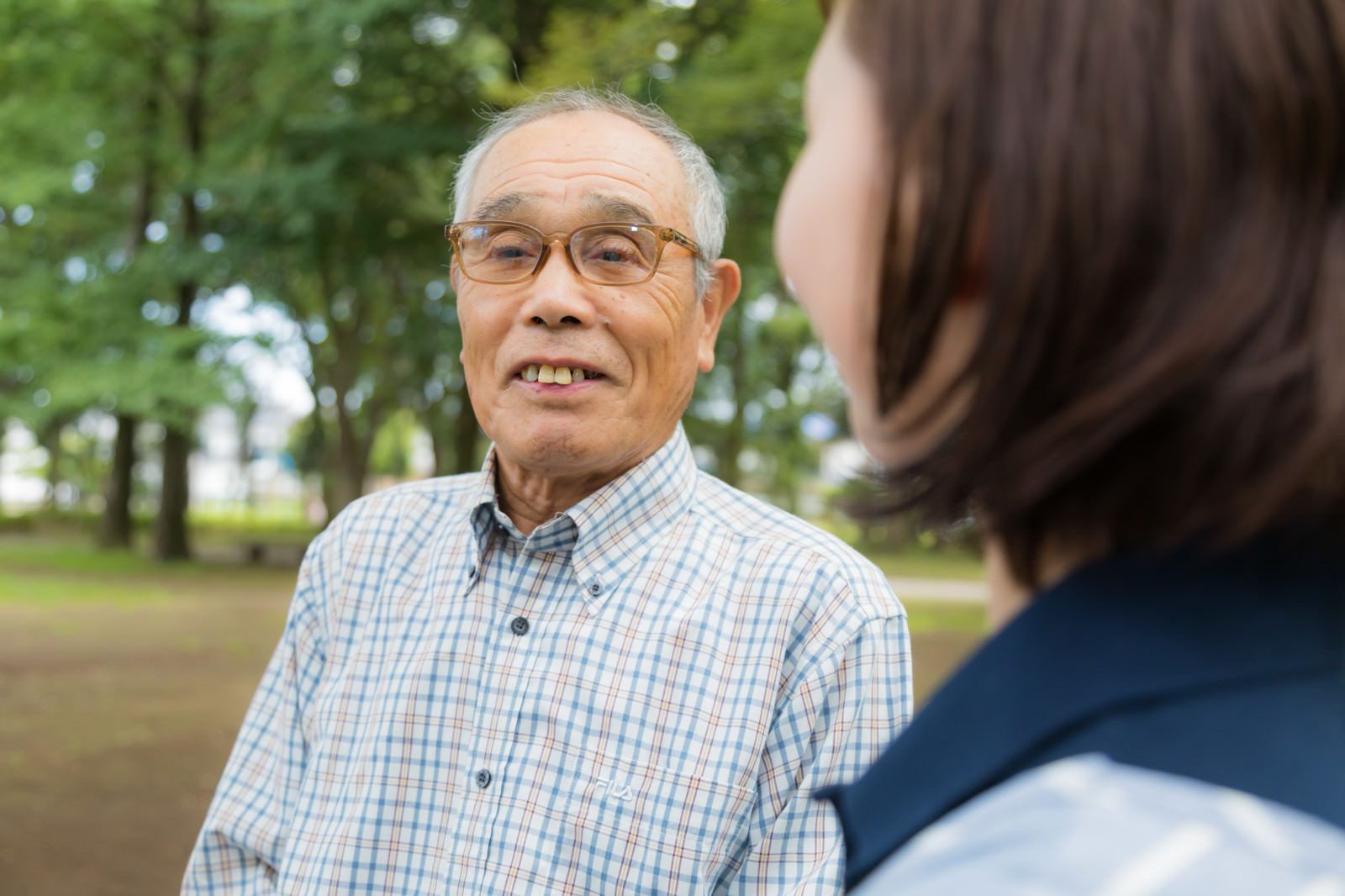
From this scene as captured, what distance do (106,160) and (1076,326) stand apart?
21.3 metres

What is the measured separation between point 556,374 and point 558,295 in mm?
147

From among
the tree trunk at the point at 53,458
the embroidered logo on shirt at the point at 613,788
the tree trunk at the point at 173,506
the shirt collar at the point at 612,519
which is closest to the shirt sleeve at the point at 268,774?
the shirt collar at the point at 612,519

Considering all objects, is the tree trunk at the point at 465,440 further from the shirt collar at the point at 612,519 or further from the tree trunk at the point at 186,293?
the shirt collar at the point at 612,519

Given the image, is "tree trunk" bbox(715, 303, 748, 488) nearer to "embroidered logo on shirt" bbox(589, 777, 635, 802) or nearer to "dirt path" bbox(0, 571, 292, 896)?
"dirt path" bbox(0, 571, 292, 896)

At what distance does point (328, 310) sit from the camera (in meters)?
19.4

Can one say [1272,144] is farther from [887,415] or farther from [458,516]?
[458,516]

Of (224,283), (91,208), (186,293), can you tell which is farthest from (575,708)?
(91,208)

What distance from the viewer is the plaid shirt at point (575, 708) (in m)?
1.73

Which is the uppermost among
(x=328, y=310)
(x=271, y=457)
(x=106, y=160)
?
(x=106, y=160)

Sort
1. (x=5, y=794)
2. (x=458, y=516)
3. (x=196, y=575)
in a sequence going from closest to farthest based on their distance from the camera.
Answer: (x=458, y=516), (x=5, y=794), (x=196, y=575)

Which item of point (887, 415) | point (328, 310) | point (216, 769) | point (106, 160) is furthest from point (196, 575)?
point (887, 415)

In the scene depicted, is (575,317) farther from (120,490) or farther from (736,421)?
(120,490)

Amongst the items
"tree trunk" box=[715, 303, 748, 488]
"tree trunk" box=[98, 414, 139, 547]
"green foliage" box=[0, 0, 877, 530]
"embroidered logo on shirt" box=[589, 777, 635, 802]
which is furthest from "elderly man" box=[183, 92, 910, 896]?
"tree trunk" box=[98, 414, 139, 547]

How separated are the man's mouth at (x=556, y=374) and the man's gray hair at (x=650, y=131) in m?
0.32
